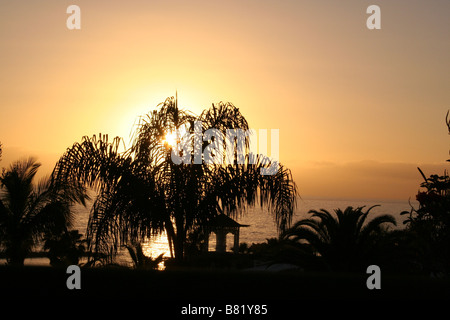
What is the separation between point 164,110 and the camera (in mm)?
9664

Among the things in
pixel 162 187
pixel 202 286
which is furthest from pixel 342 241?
pixel 202 286

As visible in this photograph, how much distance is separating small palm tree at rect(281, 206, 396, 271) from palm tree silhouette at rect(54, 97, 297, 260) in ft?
12.3

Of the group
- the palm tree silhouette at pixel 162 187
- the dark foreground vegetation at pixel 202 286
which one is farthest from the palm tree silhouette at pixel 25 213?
the dark foreground vegetation at pixel 202 286

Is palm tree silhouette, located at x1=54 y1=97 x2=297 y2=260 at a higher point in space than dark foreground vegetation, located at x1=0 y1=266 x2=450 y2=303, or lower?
higher

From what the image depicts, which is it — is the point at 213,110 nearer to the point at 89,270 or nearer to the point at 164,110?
the point at 164,110

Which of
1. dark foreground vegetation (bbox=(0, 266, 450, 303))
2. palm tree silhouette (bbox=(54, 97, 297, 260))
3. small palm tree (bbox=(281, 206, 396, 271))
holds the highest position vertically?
palm tree silhouette (bbox=(54, 97, 297, 260))

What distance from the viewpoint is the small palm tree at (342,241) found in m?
12.6

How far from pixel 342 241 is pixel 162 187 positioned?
6.21m

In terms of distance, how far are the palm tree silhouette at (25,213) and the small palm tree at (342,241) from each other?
7.37m

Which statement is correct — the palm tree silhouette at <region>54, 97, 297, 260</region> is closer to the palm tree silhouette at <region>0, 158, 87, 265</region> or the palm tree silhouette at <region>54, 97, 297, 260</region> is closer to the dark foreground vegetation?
the dark foreground vegetation

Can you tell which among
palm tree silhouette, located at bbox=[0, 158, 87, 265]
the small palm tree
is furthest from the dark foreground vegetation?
palm tree silhouette, located at bbox=[0, 158, 87, 265]

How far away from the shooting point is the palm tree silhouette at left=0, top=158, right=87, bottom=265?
50.1 ft

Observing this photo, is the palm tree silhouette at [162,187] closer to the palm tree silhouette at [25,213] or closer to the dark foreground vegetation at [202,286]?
the dark foreground vegetation at [202,286]

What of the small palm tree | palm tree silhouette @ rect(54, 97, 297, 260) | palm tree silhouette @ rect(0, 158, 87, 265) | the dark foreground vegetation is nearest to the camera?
the dark foreground vegetation
